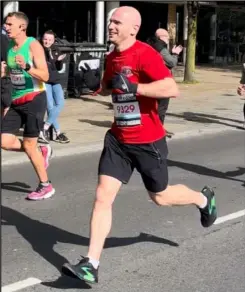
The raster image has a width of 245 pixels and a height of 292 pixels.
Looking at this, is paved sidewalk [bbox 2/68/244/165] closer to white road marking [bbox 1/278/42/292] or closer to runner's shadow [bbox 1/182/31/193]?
runner's shadow [bbox 1/182/31/193]

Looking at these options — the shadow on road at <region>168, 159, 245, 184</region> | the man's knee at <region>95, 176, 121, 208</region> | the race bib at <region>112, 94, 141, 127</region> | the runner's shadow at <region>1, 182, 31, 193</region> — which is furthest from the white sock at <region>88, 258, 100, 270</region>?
the shadow on road at <region>168, 159, 245, 184</region>

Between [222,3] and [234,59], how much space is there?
9.78ft

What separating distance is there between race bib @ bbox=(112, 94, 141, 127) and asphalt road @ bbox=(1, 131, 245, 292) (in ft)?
3.57

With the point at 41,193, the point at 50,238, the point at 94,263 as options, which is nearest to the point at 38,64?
the point at 41,193

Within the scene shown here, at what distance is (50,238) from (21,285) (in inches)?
43.4

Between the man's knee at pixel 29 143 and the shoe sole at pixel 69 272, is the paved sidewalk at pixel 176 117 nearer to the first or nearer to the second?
the man's knee at pixel 29 143

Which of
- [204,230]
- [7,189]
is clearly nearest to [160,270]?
[204,230]

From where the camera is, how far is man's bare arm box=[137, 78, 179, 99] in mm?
4504

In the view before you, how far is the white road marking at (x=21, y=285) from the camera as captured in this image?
442 cm

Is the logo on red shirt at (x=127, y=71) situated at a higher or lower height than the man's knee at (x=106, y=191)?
higher

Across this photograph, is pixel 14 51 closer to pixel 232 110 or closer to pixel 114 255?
pixel 114 255

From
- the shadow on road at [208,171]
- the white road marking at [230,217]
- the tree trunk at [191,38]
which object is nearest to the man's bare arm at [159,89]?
the white road marking at [230,217]

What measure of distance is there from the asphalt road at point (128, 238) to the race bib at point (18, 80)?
1188 mm

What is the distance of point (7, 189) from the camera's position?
24.4 feet
